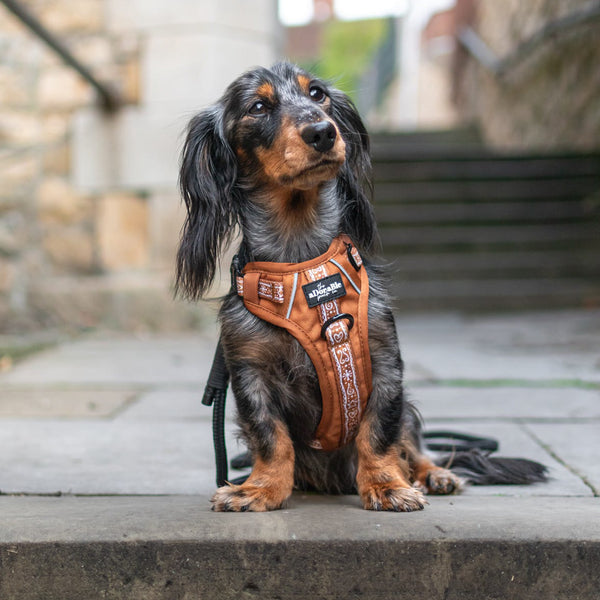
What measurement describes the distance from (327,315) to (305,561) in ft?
2.10

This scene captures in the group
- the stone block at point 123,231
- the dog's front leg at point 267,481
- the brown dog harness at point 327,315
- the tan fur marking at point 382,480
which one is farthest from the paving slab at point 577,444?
the stone block at point 123,231

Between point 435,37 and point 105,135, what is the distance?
25188mm

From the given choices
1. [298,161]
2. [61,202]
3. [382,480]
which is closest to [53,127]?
[61,202]

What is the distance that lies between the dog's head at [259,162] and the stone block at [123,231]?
353 cm

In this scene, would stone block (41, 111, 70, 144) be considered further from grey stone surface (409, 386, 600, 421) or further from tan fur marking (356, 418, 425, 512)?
tan fur marking (356, 418, 425, 512)

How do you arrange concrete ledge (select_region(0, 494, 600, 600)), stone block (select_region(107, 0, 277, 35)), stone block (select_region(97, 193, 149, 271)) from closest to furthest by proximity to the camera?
concrete ledge (select_region(0, 494, 600, 600)), stone block (select_region(107, 0, 277, 35)), stone block (select_region(97, 193, 149, 271))

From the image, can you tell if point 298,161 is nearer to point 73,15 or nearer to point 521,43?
point 73,15

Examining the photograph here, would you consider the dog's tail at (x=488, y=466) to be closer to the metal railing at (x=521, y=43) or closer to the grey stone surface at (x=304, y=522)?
the grey stone surface at (x=304, y=522)

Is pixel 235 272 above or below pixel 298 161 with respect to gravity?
below

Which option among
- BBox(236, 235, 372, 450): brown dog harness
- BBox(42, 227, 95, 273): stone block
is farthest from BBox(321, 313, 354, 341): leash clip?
BBox(42, 227, 95, 273): stone block

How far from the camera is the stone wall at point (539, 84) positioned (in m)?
8.09

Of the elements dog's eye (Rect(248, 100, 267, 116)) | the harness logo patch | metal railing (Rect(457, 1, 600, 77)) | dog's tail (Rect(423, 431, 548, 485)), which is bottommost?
dog's tail (Rect(423, 431, 548, 485))

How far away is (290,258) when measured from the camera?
2.27 m

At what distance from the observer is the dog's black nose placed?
2.05m
